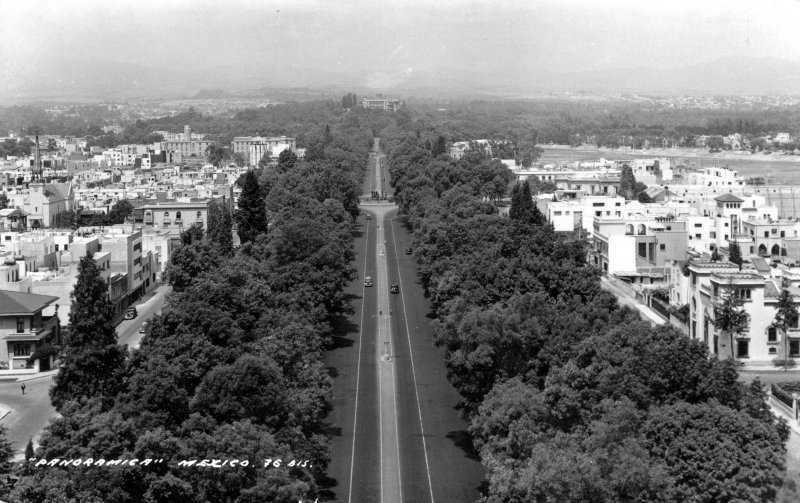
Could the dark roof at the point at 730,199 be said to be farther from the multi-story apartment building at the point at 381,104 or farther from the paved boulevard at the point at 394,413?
the multi-story apartment building at the point at 381,104

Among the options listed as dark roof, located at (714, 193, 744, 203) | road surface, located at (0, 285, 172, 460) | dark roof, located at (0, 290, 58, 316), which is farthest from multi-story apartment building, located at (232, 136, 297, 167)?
road surface, located at (0, 285, 172, 460)

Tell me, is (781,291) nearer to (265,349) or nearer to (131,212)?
(265,349)

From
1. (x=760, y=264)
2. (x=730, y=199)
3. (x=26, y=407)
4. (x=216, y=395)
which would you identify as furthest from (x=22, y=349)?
(x=730, y=199)

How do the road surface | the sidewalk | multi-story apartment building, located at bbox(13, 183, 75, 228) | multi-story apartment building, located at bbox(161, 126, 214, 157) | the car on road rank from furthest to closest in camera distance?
multi-story apartment building, located at bbox(161, 126, 214, 157) < multi-story apartment building, located at bbox(13, 183, 75, 228) < the car on road < the sidewalk < the road surface

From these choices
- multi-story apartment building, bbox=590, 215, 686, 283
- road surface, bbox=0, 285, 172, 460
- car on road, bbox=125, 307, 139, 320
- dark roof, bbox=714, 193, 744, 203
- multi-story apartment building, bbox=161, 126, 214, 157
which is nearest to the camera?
road surface, bbox=0, 285, 172, 460

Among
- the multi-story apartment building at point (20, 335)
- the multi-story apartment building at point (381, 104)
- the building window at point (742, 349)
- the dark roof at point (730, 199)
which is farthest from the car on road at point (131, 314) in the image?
the multi-story apartment building at point (381, 104)

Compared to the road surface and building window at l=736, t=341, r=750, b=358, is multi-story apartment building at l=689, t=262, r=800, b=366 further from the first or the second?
the road surface

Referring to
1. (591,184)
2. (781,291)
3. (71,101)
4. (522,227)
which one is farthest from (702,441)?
(71,101)
